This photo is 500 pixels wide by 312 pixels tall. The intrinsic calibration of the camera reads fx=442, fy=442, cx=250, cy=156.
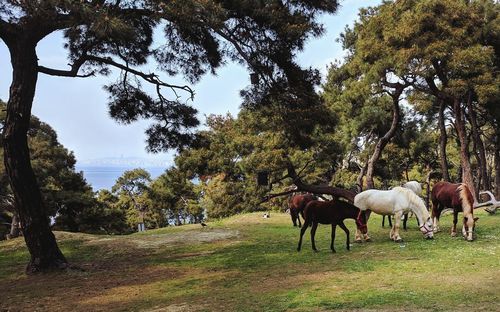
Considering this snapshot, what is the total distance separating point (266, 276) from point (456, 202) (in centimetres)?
609

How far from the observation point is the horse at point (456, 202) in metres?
11.0

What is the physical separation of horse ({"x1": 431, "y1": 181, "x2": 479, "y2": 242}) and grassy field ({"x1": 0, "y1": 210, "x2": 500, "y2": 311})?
0.32 metres

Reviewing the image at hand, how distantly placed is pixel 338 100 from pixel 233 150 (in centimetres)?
821

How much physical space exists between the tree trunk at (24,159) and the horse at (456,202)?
9646mm

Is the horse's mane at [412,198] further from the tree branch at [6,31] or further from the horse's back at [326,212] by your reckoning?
the tree branch at [6,31]

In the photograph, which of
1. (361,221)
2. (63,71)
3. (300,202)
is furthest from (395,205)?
(63,71)

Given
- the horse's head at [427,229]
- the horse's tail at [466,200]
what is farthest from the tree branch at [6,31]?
the horse's tail at [466,200]

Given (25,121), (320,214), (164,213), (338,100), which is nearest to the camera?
(25,121)

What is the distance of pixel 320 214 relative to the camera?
10.8 m

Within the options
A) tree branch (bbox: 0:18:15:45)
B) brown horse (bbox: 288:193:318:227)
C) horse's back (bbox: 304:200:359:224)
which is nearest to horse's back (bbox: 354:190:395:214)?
horse's back (bbox: 304:200:359:224)

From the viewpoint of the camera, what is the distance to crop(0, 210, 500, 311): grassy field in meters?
6.31

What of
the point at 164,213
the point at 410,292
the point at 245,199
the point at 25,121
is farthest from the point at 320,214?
the point at 164,213

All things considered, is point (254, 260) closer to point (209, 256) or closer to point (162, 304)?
point (209, 256)

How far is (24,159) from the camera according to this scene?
9.75 m
